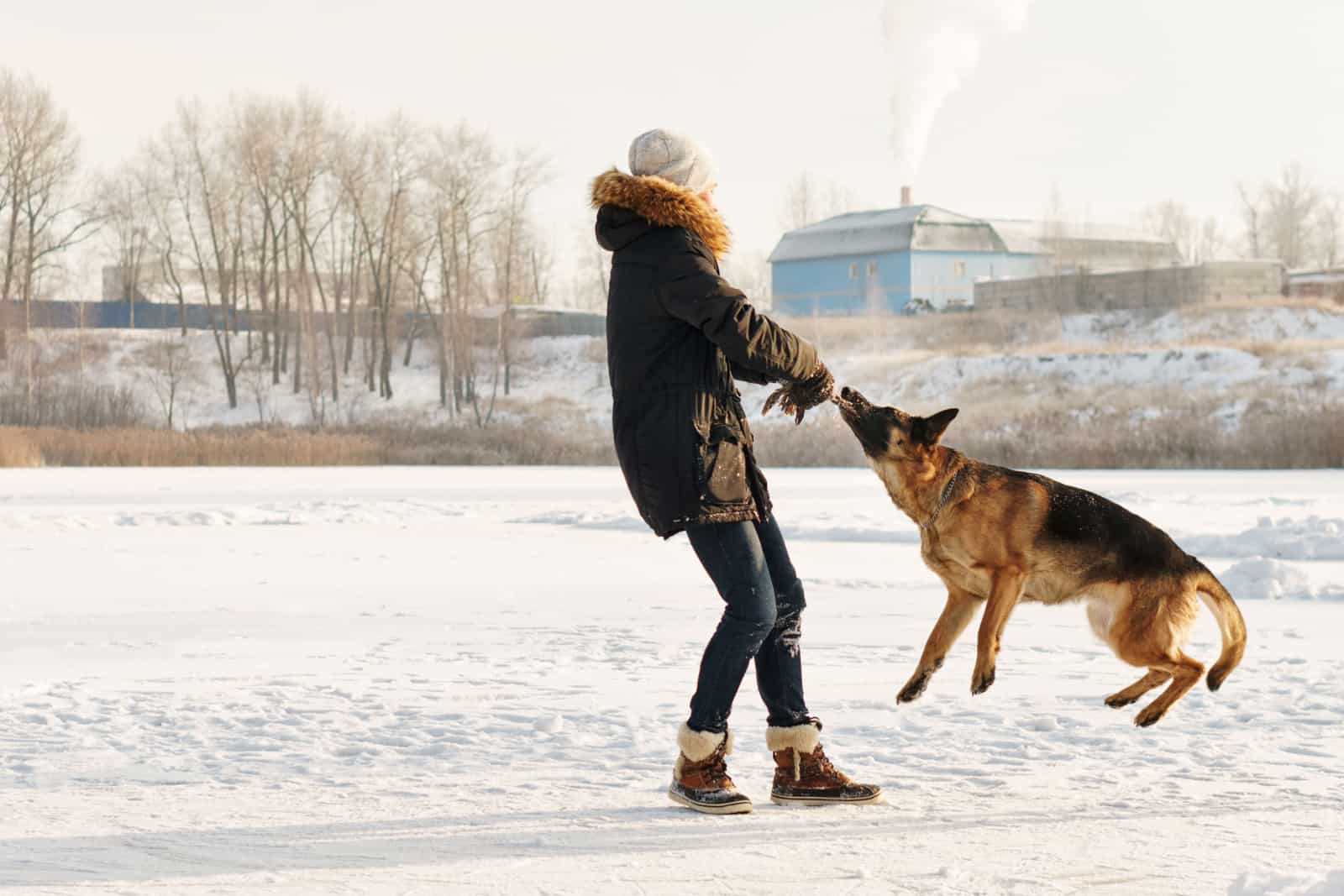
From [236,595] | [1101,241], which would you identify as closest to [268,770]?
[236,595]

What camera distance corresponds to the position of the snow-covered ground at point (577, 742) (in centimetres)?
370

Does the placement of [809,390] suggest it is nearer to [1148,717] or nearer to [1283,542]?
[1148,717]

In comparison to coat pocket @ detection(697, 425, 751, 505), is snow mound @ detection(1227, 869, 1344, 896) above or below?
below

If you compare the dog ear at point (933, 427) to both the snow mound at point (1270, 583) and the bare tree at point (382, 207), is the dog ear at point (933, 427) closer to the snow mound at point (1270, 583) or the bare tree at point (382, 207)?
the snow mound at point (1270, 583)

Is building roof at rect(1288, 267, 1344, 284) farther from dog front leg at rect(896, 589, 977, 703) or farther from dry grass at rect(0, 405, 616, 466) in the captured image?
dog front leg at rect(896, 589, 977, 703)

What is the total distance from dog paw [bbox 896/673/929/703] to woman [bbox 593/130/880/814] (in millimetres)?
420

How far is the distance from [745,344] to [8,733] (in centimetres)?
328

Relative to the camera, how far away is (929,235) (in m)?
60.2

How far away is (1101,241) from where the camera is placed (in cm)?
6438

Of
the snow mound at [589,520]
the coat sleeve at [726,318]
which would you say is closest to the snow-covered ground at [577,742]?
the coat sleeve at [726,318]

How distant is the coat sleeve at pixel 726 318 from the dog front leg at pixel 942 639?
0.89 meters

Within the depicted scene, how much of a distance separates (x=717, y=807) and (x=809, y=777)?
0.31 m

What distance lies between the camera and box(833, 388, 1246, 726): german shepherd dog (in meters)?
4.25

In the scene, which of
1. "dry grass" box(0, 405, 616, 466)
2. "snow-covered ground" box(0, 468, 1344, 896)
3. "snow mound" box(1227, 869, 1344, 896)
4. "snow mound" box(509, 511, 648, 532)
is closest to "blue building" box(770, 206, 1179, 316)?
"dry grass" box(0, 405, 616, 466)
